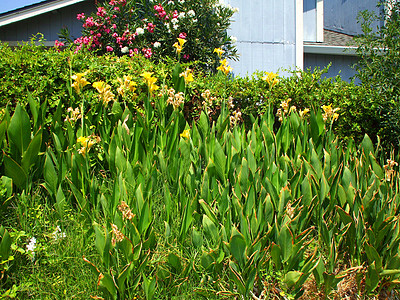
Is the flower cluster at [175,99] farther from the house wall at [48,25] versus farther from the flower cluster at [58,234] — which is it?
the house wall at [48,25]

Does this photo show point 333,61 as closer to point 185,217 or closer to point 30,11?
point 30,11

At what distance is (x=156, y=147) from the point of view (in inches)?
123

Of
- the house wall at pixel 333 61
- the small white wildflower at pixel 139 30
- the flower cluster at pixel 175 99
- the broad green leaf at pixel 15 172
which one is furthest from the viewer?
the house wall at pixel 333 61

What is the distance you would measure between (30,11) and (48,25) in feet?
2.61

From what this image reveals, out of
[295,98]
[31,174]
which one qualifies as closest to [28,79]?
[31,174]

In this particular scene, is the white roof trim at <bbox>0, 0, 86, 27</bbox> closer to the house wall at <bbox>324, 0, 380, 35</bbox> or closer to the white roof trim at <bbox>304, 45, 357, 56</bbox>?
the white roof trim at <bbox>304, 45, 357, 56</bbox>

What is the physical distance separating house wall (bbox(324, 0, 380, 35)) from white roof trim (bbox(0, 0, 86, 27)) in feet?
30.9

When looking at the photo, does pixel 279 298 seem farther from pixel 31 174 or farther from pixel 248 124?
pixel 248 124

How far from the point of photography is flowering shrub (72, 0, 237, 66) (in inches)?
273

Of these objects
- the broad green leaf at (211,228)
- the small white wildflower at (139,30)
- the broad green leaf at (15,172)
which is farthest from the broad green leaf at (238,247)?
the small white wildflower at (139,30)

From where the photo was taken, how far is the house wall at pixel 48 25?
9008 mm

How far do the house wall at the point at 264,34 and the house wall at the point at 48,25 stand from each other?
3.96 m

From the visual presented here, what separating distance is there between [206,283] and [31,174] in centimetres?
146

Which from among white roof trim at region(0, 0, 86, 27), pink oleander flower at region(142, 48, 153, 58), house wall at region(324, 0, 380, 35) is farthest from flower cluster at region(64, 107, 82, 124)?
house wall at region(324, 0, 380, 35)
